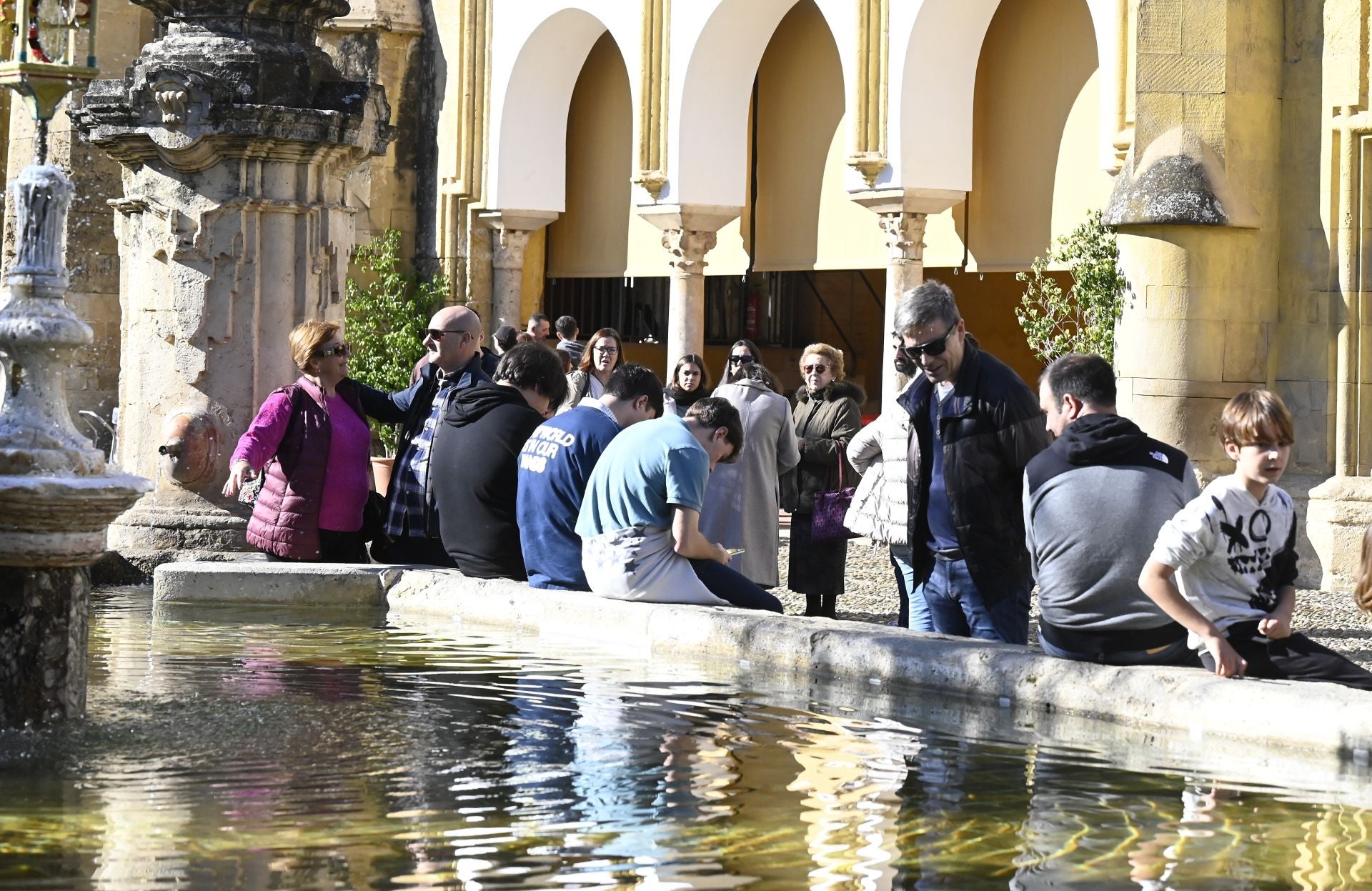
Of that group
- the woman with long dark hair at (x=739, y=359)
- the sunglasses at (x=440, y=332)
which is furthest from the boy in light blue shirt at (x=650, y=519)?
the woman with long dark hair at (x=739, y=359)

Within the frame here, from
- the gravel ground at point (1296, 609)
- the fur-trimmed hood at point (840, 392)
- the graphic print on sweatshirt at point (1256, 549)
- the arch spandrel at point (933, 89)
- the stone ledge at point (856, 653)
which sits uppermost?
the arch spandrel at point (933, 89)

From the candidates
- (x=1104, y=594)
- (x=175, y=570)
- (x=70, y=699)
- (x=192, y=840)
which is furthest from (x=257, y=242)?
(x=192, y=840)

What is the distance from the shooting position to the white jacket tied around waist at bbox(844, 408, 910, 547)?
7441 millimetres

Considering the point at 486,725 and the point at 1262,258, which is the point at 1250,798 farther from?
the point at 1262,258

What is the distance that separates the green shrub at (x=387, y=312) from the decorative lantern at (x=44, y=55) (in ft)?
40.8

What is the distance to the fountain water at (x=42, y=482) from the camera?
5.07 meters

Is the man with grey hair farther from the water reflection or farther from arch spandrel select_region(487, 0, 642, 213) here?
arch spandrel select_region(487, 0, 642, 213)

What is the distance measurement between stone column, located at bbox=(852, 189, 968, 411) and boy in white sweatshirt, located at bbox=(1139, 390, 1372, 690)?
1106 centimetres

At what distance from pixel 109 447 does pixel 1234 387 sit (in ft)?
30.4

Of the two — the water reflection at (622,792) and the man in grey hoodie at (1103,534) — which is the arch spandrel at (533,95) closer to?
the water reflection at (622,792)

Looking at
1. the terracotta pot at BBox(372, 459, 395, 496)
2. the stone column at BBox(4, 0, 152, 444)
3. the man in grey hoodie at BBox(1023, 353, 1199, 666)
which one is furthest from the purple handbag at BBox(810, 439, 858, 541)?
the stone column at BBox(4, 0, 152, 444)

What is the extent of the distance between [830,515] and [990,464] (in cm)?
291

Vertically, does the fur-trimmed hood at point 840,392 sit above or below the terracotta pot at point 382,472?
above

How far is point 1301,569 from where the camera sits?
11547 millimetres
